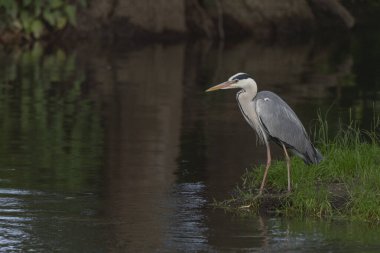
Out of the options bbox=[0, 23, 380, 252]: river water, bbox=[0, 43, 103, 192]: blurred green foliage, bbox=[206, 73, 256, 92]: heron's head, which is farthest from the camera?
bbox=[0, 43, 103, 192]: blurred green foliage

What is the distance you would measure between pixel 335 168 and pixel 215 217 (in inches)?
53.3

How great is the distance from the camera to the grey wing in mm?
10414

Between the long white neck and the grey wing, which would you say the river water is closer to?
the grey wing

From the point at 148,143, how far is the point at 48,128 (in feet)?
5.34

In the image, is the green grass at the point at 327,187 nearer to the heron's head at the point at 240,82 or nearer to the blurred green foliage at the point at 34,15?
the heron's head at the point at 240,82

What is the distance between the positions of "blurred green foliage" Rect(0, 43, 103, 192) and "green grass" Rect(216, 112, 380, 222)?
1.65 metres

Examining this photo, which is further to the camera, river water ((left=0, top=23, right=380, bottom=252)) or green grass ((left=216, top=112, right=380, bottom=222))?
green grass ((left=216, top=112, right=380, bottom=222))

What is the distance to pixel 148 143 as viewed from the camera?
46.5 feet

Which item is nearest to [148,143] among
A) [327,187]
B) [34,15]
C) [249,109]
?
[249,109]

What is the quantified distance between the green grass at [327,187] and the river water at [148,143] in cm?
23

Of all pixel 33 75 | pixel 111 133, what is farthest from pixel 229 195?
pixel 33 75

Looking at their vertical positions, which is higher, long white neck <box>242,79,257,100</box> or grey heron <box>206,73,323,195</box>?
Answer: long white neck <box>242,79,257,100</box>

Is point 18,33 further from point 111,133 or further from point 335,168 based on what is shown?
point 335,168

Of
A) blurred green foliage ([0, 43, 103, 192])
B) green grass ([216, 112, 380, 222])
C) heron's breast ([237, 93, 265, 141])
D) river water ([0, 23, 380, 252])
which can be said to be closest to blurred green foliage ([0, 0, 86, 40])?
river water ([0, 23, 380, 252])
